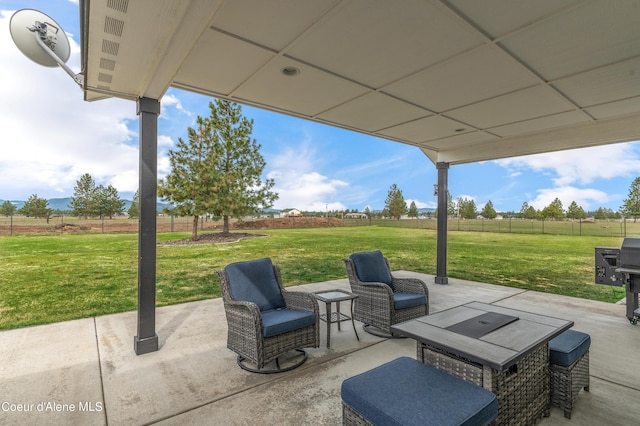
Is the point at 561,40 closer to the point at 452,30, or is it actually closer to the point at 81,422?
the point at 452,30

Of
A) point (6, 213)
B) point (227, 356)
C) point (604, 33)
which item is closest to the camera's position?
point (604, 33)

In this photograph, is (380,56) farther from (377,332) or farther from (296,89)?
(377,332)

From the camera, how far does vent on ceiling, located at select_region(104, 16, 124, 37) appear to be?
1.75 meters

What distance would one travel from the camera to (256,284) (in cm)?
293

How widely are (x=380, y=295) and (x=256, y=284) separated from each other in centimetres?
135

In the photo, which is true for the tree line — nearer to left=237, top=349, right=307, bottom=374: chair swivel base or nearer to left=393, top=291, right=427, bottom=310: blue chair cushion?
left=237, top=349, right=307, bottom=374: chair swivel base

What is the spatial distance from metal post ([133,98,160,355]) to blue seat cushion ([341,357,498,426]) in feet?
7.49

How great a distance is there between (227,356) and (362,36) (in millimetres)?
2921

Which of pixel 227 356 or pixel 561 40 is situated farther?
pixel 227 356

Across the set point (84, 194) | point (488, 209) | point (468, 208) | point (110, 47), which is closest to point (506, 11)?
point (110, 47)

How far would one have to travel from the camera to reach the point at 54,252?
923 cm

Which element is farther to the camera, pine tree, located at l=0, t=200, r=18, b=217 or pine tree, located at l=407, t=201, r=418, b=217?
pine tree, located at l=407, t=201, r=418, b=217

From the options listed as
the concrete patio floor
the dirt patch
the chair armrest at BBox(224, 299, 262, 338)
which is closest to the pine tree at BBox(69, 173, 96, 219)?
the dirt patch

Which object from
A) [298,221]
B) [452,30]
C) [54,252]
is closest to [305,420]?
[452,30]
